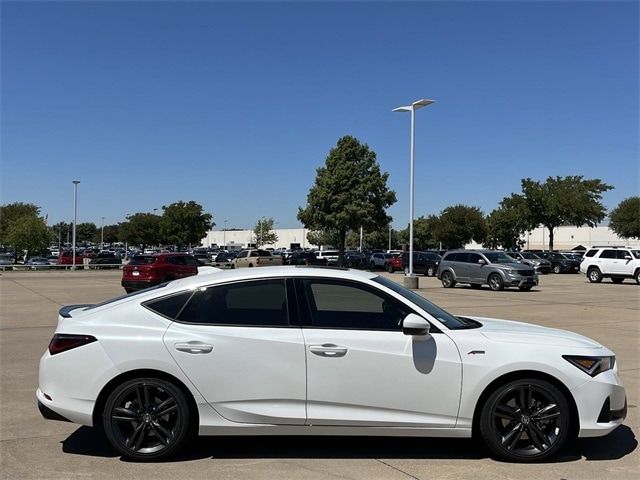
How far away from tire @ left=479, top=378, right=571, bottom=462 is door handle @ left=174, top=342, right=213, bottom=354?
2226mm

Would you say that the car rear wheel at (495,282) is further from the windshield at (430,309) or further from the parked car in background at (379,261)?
the parked car in background at (379,261)

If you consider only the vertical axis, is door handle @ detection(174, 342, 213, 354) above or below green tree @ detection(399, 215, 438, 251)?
below

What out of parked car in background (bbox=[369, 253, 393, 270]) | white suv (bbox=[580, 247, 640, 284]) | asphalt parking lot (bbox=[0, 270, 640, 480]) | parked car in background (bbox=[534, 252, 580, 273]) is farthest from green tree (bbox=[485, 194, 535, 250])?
asphalt parking lot (bbox=[0, 270, 640, 480])

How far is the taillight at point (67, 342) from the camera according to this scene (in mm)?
4812

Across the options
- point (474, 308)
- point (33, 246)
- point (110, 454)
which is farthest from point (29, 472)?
point (33, 246)

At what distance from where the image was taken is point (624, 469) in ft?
15.5

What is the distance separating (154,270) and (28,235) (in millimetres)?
40505

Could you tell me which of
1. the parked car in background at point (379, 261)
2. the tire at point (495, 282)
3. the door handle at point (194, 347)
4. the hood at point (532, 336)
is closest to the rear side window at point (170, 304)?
the door handle at point (194, 347)

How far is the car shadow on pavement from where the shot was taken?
4965 millimetres

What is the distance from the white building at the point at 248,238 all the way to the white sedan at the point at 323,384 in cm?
13446

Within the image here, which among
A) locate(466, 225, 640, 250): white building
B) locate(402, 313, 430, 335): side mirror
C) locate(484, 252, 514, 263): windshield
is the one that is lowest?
locate(402, 313, 430, 335): side mirror

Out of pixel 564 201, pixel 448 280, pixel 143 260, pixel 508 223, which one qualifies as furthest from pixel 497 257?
pixel 508 223

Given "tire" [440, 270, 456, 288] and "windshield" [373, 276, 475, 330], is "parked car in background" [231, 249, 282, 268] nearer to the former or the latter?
"tire" [440, 270, 456, 288]

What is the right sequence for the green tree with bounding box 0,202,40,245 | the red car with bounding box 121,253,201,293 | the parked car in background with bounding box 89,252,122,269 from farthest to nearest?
1. the green tree with bounding box 0,202,40,245
2. the parked car in background with bounding box 89,252,122,269
3. the red car with bounding box 121,253,201,293
